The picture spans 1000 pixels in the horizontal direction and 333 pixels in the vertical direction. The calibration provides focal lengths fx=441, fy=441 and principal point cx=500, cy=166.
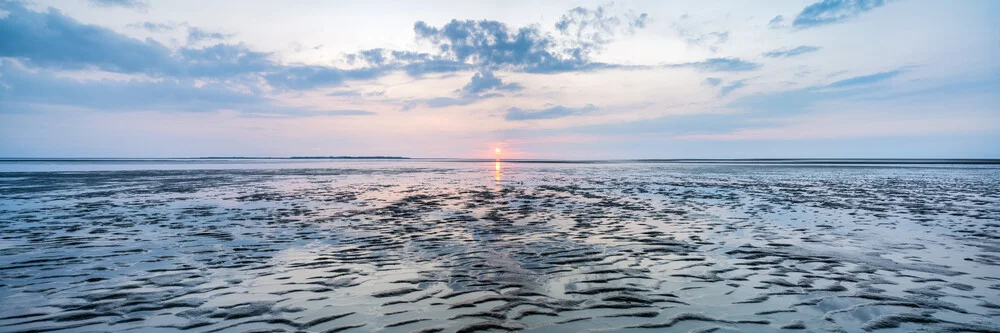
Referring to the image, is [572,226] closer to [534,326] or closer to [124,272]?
[534,326]

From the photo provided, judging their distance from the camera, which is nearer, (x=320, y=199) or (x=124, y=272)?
(x=124, y=272)

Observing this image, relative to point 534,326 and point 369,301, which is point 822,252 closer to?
point 534,326

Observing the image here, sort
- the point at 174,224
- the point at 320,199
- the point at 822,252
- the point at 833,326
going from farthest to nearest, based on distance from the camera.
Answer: the point at 320,199 → the point at 174,224 → the point at 822,252 → the point at 833,326

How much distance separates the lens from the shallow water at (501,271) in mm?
6273

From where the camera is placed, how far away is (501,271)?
9.02 metres

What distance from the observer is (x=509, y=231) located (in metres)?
14.0

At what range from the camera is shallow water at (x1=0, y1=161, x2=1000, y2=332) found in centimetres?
627

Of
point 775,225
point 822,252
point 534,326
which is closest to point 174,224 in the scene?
point 534,326

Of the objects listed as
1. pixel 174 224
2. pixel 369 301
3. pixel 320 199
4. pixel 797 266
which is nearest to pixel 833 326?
pixel 797 266

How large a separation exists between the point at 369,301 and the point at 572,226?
8928 millimetres

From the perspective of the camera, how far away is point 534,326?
5.99 m

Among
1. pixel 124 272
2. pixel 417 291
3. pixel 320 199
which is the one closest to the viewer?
pixel 417 291

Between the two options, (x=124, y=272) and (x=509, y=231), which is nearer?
(x=124, y=272)

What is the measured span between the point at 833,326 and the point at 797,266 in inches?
147
